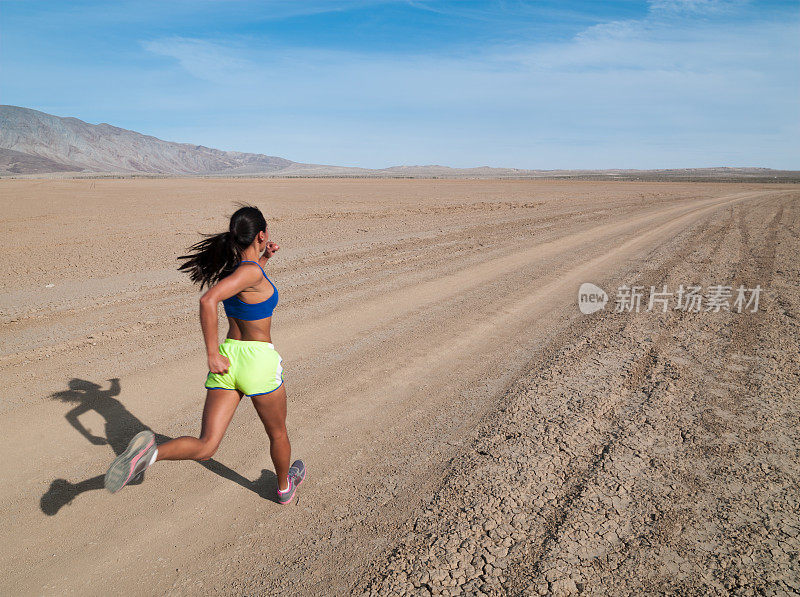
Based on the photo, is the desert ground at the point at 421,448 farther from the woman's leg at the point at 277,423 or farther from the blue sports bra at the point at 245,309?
the blue sports bra at the point at 245,309

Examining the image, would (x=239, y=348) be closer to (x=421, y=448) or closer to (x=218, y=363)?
(x=218, y=363)

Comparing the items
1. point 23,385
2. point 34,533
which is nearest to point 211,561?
point 34,533

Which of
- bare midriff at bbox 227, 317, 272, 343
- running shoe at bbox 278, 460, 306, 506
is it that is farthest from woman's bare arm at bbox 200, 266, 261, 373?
running shoe at bbox 278, 460, 306, 506

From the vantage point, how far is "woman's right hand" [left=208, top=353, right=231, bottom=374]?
264 cm

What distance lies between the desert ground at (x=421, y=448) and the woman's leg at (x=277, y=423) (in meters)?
0.31

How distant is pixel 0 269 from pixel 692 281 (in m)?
13.6

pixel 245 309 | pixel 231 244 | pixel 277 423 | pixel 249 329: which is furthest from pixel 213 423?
pixel 231 244

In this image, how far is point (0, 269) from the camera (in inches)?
406

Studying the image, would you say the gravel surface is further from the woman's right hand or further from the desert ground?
the woman's right hand

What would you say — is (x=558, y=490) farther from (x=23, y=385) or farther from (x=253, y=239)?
(x=23, y=385)

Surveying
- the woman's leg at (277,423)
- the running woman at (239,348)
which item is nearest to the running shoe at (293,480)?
the woman's leg at (277,423)

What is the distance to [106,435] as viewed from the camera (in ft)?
13.0

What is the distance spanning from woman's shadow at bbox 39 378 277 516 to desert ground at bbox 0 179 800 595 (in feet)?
0.07

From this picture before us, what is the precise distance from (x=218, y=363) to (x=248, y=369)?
0.18 m
